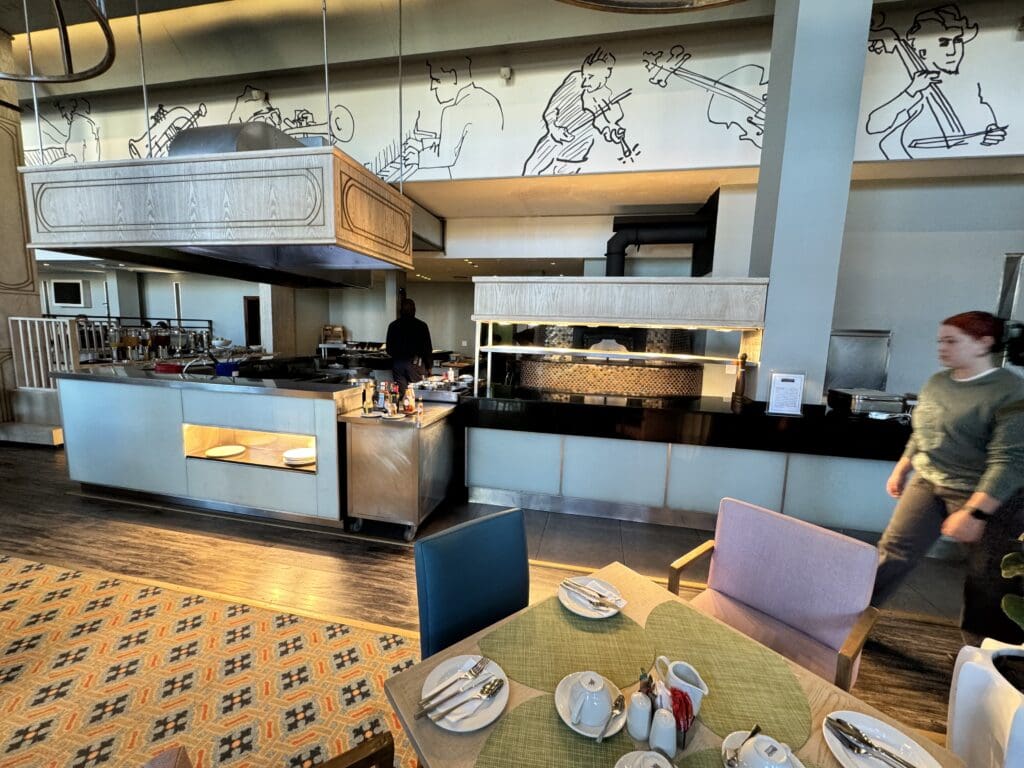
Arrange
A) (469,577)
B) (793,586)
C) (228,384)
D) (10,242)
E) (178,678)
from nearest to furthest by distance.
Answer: (469,577), (793,586), (178,678), (228,384), (10,242)

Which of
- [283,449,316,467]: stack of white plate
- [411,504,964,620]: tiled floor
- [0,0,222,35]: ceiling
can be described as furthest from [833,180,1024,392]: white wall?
[0,0,222,35]: ceiling

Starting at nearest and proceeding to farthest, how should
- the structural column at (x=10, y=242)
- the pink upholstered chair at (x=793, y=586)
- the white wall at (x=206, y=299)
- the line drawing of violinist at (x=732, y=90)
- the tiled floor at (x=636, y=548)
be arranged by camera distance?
1. the pink upholstered chair at (x=793, y=586)
2. the tiled floor at (x=636, y=548)
3. the line drawing of violinist at (x=732, y=90)
4. the structural column at (x=10, y=242)
5. the white wall at (x=206, y=299)

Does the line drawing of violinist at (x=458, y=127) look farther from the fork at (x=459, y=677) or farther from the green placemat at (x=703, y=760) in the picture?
the green placemat at (x=703, y=760)

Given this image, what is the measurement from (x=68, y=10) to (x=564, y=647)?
687cm

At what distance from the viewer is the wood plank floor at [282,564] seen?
6.57 ft

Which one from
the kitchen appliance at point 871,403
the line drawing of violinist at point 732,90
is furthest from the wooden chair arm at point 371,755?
the line drawing of violinist at point 732,90

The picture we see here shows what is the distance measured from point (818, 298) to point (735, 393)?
98 cm

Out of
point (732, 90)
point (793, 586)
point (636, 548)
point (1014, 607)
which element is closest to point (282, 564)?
point (636, 548)

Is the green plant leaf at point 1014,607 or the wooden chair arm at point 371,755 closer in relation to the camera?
the wooden chair arm at point 371,755

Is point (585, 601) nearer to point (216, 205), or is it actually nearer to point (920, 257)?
point (216, 205)

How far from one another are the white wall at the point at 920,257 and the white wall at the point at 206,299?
40.6 feet

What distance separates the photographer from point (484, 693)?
96 centimetres

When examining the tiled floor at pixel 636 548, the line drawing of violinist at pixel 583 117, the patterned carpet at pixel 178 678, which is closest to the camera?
the patterned carpet at pixel 178 678

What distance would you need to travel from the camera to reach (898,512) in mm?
2064
